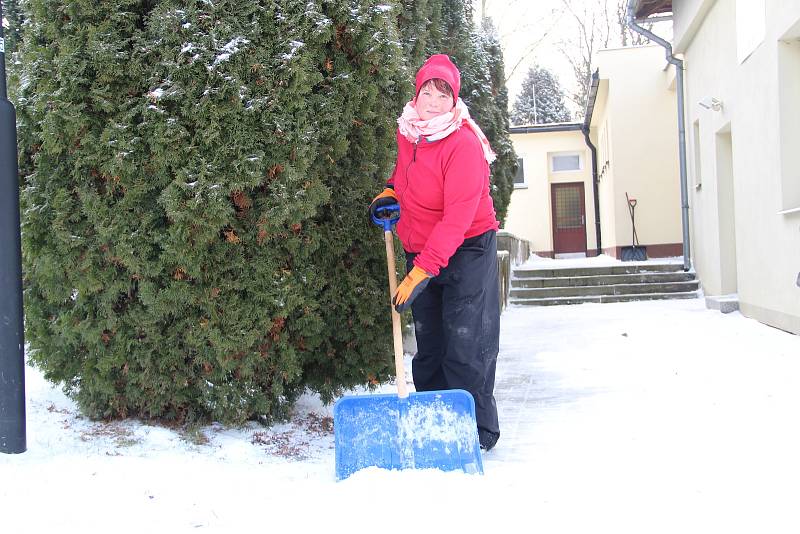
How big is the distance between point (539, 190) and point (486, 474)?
18.1 metres

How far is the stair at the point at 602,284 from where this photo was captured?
34.2 feet

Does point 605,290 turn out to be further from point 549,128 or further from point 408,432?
point 549,128

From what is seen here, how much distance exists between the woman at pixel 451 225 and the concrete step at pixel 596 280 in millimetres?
7969

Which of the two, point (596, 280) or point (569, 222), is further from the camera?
point (569, 222)

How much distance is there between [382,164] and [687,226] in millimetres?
8511

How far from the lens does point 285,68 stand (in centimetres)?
284

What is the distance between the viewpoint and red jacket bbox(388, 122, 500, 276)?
9.26ft

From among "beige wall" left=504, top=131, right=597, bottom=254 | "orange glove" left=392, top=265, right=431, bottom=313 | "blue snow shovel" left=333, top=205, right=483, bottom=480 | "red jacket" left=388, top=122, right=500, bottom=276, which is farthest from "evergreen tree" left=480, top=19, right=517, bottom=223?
"beige wall" left=504, top=131, right=597, bottom=254

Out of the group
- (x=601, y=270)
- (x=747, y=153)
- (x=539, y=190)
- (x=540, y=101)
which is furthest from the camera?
(x=540, y=101)

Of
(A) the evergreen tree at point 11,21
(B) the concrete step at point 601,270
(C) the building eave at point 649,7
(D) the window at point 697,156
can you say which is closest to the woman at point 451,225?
(A) the evergreen tree at point 11,21

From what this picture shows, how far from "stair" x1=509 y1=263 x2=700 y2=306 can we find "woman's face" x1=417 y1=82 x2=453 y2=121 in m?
7.74

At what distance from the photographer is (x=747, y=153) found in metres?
7.02

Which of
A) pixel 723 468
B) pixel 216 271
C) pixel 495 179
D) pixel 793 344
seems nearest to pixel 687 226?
pixel 495 179

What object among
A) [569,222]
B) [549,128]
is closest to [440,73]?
[549,128]
